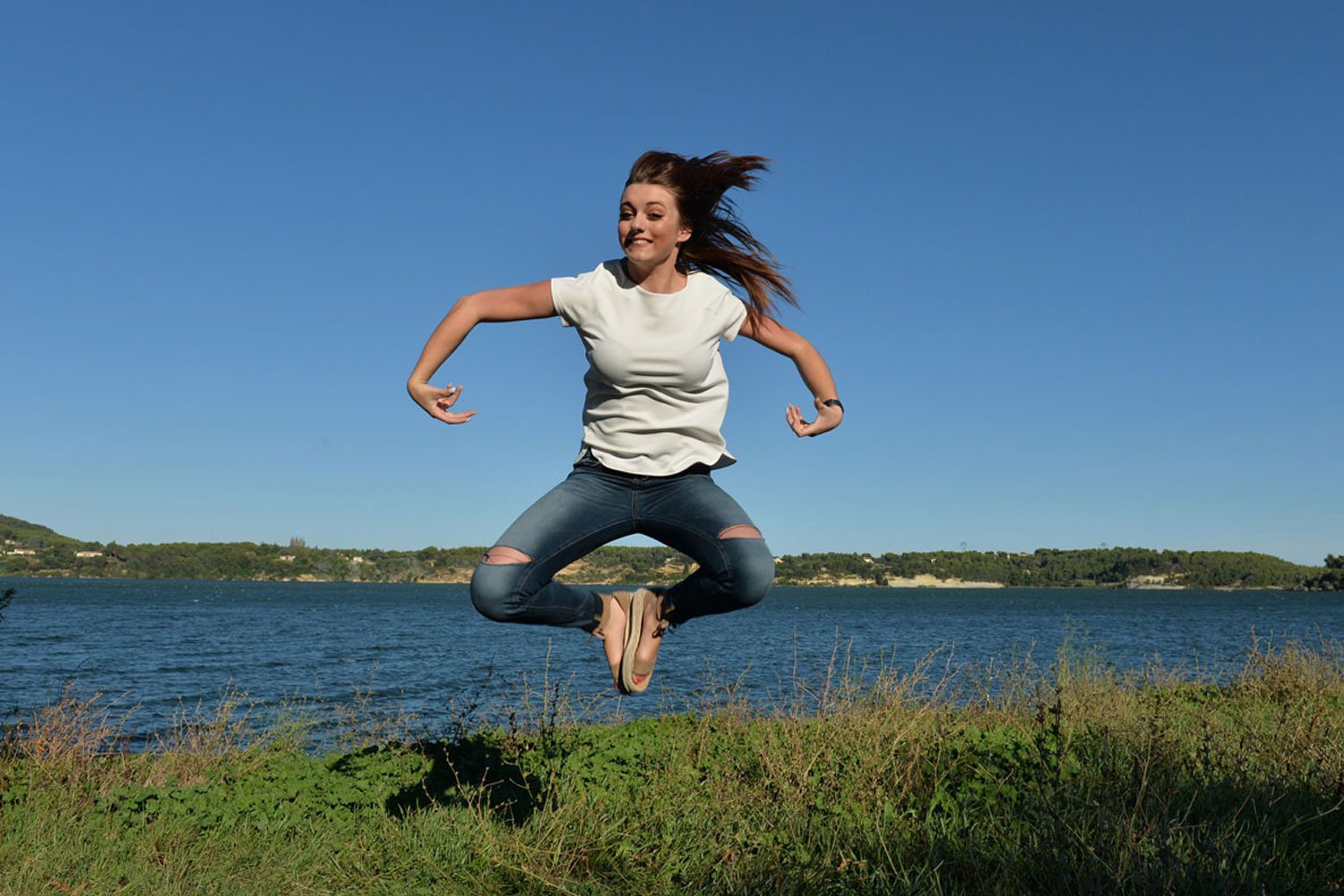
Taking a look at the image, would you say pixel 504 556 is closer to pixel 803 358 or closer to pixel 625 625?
pixel 625 625

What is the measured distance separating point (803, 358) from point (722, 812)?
8.99ft

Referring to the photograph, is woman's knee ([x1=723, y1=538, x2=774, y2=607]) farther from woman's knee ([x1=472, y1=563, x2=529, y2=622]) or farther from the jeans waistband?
woman's knee ([x1=472, y1=563, x2=529, y2=622])

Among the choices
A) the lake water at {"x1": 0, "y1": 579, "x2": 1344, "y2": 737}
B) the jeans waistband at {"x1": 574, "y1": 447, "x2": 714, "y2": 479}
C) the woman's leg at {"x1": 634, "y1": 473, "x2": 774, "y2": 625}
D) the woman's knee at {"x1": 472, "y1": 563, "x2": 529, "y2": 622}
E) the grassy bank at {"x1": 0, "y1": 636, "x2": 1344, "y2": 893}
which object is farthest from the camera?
the lake water at {"x1": 0, "y1": 579, "x2": 1344, "y2": 737}

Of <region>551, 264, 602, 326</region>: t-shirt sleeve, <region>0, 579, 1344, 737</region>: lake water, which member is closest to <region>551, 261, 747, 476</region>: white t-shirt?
<region>551, 264, 602, 326</region>: t-shirt sleeve

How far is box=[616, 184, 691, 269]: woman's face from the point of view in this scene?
4.58 meters

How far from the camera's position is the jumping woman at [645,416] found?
4367 mm

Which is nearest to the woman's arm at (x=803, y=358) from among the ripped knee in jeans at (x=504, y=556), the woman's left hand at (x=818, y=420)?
the woman's left hand at (x=818, y=420)

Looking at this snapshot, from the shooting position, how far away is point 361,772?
7293mm

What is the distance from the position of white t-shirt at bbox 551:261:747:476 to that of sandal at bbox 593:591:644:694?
2.33 feet

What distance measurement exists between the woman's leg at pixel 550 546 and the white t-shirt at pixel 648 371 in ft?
0.48

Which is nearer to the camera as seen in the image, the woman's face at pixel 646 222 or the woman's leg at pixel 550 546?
the woman's leg at pixel 550 546

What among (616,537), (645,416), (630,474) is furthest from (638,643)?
(645,416)

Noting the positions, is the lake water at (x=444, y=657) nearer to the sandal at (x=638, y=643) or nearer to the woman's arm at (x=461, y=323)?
the sandal at (x=638, y=643)

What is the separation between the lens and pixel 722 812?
595 centimetres
